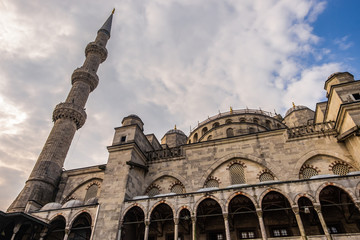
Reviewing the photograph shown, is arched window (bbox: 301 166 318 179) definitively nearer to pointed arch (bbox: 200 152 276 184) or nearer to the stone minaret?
pointed arch (bbox: 200 152 276 184)

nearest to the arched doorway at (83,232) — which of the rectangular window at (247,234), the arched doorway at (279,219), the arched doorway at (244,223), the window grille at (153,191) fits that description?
the window grille at (153,191)

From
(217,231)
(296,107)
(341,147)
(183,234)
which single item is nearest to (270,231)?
(217,231)

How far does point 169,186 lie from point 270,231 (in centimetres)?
677

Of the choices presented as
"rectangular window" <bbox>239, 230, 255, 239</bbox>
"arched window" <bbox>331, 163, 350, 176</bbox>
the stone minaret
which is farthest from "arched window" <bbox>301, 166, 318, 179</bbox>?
the stone minaret

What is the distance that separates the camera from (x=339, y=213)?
11.8 m

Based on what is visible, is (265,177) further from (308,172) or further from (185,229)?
(185,229)

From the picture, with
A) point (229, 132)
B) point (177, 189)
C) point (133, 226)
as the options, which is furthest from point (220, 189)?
point (229, 132)

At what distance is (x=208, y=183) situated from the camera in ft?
49.5

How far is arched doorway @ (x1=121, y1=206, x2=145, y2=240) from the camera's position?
44.4ft

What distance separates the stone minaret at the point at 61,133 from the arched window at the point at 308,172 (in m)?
18.4

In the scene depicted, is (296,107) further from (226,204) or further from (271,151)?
(226,204)

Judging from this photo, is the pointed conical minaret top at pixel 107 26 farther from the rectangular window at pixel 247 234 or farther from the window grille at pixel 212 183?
the rectangular window at pixel 247 234

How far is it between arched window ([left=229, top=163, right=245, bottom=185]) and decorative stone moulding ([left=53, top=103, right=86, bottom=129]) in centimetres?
1670

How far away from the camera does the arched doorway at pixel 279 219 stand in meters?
12.1
